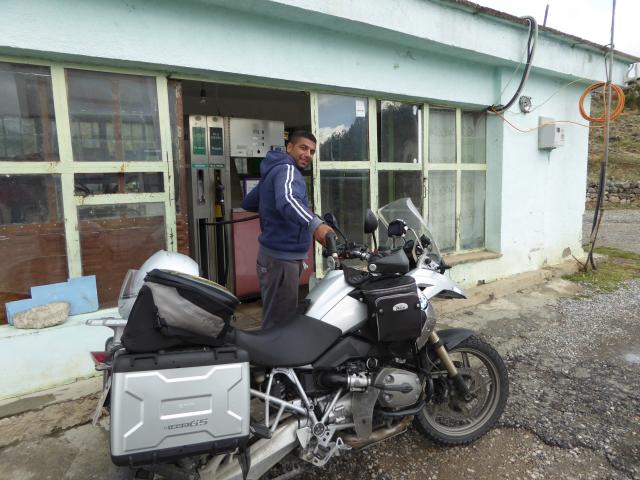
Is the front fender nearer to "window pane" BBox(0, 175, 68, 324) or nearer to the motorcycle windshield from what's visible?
the motorcycle windshield

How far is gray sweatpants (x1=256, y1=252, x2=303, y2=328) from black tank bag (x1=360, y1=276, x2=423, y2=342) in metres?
0.90

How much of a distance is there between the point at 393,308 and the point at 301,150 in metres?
1.29

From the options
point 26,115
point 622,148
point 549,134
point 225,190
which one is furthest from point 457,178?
point 622,148

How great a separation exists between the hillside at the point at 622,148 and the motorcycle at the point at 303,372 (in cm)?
1962

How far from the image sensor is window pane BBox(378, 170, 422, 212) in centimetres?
477

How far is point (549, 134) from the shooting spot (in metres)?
5.63

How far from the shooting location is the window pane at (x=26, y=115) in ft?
9.09

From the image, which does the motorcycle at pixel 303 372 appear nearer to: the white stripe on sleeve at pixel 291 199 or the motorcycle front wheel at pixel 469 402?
the motorcycle front wheel at pixel 469 402

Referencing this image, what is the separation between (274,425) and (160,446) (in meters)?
0.52

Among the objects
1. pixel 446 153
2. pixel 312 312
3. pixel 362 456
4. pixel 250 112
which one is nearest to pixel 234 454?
pixel 312 312

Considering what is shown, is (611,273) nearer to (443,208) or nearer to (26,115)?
(443,208)

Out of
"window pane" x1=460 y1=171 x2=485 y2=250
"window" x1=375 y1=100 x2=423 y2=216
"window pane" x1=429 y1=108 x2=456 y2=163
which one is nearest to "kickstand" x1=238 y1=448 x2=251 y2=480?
"window" x1=375 y1=100 x2=423 y2=216

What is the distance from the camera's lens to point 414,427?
2537 mm

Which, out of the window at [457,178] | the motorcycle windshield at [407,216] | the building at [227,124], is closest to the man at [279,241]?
Answer: the motorcycle windshield at [407,216]
